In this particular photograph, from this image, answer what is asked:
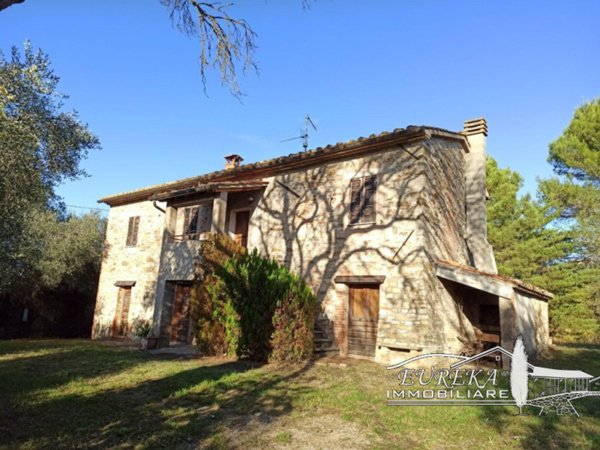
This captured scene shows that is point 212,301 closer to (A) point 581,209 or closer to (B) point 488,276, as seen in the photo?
(B) point 488,276

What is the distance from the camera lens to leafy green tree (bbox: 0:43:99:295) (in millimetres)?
8688

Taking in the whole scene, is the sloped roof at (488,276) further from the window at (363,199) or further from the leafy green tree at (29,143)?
the leafy green tree at (29,143)

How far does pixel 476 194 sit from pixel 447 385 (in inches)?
301

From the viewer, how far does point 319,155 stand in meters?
11.5

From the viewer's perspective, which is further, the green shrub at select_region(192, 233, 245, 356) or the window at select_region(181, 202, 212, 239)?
the window at select_region(181, 202, 212, 239)

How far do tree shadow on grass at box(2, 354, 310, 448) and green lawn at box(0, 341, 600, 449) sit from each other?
14 millimetres

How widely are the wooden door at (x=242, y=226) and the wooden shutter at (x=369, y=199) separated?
4.49 metres

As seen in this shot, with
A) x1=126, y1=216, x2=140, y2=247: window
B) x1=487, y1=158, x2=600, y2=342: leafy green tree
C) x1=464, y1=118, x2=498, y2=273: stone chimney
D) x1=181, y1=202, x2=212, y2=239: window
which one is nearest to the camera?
x1=464, y1=118, x2=498, y2=273: stone chimney

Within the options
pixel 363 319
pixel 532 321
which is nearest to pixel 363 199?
pixel 363 319

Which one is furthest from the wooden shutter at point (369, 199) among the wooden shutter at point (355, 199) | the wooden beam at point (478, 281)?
the wooden beam at point (478, 281)

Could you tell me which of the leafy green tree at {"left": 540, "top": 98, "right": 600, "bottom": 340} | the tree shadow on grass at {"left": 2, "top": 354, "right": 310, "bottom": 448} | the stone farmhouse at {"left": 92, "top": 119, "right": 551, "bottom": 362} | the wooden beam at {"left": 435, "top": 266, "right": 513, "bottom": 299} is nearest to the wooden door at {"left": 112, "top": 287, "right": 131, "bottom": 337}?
the stone farmhouse at {"left": 92, "top": 119, "right": 551, "bottom": 362}

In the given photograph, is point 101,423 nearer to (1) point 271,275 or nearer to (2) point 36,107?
(1) point 271,275

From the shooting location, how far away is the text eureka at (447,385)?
6234mm

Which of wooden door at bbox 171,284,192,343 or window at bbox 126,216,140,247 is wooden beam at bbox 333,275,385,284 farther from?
window at bbox 126,216,140,247
